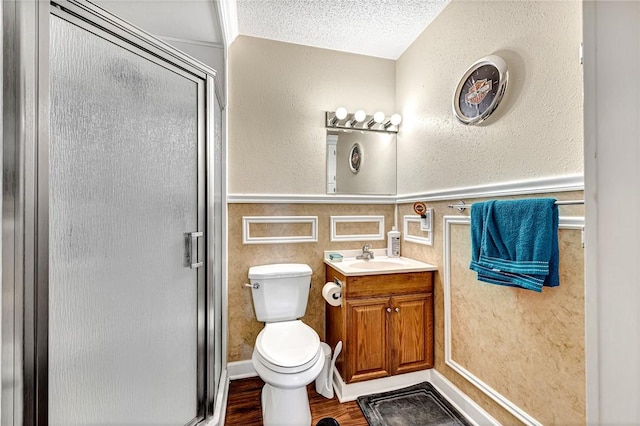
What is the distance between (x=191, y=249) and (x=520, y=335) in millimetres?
1596

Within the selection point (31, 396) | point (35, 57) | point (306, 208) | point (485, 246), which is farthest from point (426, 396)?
point (35, 57)

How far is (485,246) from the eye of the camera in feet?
4.41

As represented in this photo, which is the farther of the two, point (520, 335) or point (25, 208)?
point (520, 335)

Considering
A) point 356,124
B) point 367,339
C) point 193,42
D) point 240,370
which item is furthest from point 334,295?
point 193,42

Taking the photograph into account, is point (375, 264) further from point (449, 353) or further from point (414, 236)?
point (449, 353)

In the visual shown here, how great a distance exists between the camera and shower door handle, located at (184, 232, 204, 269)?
1201 millimetres

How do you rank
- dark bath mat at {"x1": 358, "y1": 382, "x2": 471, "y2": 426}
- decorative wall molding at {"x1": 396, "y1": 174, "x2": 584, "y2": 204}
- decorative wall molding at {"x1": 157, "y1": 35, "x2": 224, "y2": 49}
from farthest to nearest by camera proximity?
1. decorative wall molding at {"x1": 157, "y1": 35, "x2": 224, "y2": 49}
2. dark bath mat at {"x1": 358, "y1": 382, "x2": 471, "y2": 426}
3. decorative wall molding at {"x1": 396, "y1": 174, "x2": 584, "y2": 204}

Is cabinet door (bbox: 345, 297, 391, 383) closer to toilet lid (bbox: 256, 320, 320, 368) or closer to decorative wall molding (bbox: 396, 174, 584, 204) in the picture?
toilet lid (bbox: 256, 320, 320, 368)

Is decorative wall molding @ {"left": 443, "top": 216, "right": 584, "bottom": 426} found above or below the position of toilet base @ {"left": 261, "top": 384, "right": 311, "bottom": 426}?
above

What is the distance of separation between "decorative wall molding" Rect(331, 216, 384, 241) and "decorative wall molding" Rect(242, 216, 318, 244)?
151mm

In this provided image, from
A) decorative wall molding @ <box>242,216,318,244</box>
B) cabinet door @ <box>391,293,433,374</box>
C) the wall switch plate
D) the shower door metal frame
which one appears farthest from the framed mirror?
the shower door metal frame

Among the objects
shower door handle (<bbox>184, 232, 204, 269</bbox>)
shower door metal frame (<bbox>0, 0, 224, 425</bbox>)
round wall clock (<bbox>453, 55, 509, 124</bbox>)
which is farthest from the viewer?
round wall clock (<bbox>453, 55, 509, 124</bbox>)

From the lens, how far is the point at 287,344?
59.7 inches

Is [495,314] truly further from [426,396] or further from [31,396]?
[31,396]
